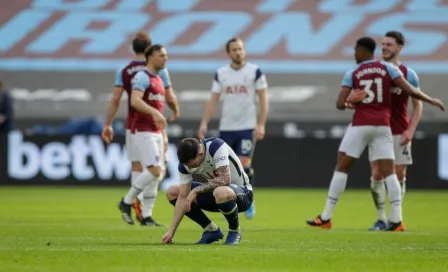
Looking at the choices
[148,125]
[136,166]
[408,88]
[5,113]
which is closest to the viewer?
[408,88]

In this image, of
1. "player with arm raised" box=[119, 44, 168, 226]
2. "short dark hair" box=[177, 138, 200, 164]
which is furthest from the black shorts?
"player with arm raised" box=[119, 44, 168, 226]

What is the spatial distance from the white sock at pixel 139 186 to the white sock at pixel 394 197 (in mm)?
2669

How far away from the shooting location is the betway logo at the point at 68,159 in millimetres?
22453

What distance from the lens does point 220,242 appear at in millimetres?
10031

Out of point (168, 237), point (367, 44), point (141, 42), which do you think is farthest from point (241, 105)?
point (168, 237)

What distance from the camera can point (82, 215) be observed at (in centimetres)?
1482

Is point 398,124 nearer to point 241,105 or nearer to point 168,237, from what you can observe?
point 241,105

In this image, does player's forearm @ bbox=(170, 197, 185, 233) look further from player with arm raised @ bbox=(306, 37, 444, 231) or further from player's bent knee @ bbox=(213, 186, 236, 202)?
player with arm raised @ bbox=(306, 37, 444, 231)

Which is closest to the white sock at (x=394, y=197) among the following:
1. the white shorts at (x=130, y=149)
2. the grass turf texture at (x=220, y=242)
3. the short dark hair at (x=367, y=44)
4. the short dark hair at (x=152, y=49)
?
the grass turf texture at (x=220, y=242)

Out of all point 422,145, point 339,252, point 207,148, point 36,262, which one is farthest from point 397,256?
point 422,145

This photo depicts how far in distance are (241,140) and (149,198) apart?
205 centimetres

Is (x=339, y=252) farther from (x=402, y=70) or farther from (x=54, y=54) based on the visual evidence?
(x=54, y=54)

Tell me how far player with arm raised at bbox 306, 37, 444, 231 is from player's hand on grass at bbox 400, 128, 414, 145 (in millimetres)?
363

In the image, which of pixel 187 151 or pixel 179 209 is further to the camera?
pixel 179 209
